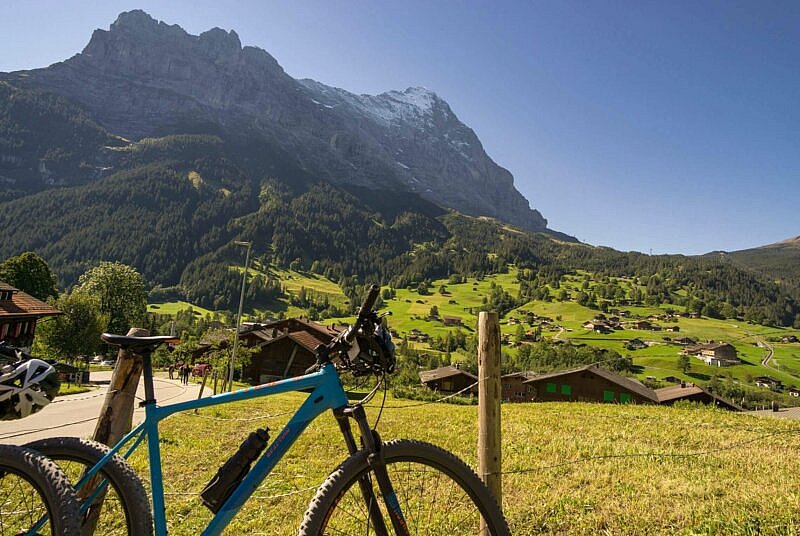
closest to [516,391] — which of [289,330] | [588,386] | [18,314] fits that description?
[588,386]

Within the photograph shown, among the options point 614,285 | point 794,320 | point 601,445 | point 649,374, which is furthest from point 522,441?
point 794,320

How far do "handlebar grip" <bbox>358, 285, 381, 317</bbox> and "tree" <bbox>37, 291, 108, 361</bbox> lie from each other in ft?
159

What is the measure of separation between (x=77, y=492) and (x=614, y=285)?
208 m

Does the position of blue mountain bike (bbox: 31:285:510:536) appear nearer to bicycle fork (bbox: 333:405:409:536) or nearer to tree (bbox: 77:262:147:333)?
bicycle fork (bbox: 333:405:409:536)

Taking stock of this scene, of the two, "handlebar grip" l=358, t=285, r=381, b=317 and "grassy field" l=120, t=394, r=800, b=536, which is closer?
"handlebar grip" l=358, t=285, r=381, b=317

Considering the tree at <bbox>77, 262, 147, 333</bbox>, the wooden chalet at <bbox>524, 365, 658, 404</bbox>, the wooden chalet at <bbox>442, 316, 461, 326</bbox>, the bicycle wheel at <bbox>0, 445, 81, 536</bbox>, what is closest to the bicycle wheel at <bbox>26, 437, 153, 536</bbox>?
the bicycle wheel at <bbox>0, 445, 81, 536</bbox>

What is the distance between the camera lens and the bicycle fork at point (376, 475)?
9.05ft

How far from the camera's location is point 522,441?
9.11 meters

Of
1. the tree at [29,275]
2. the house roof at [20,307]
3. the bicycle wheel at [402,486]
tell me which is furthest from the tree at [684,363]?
the tree at [29,275]

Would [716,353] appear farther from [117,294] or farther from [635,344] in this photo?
[117,294]

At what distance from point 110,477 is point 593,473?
6192 mm

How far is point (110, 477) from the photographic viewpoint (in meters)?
2.89

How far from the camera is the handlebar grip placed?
8.66 ft

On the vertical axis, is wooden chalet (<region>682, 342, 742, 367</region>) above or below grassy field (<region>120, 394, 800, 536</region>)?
A: below
